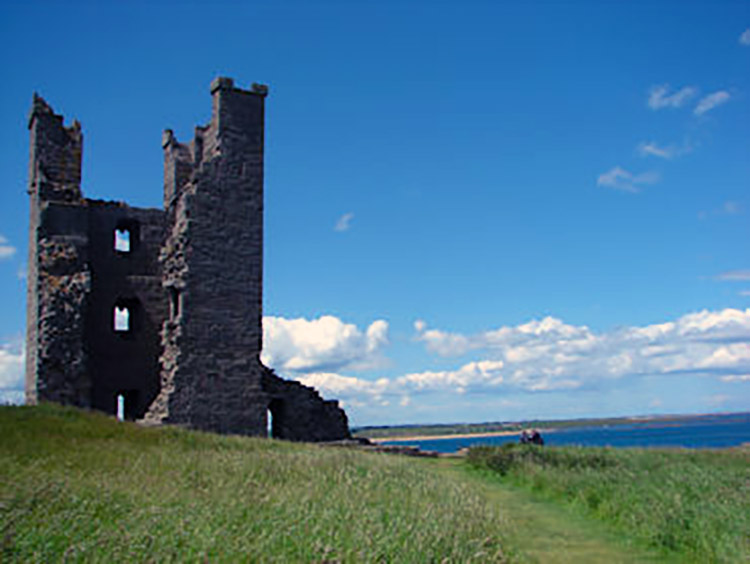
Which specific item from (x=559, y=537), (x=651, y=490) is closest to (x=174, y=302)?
(x=651, y=490)

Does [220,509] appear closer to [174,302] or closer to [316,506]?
[316,506]

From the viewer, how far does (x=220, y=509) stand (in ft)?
28.9

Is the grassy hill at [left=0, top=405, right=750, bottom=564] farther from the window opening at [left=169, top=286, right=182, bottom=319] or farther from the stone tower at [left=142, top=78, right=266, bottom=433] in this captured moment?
the window opening at [left=169, top=286, right=182, bottom=319]

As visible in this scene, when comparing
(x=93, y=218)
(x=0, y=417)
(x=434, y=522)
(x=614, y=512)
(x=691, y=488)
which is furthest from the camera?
(x=93, y=218)

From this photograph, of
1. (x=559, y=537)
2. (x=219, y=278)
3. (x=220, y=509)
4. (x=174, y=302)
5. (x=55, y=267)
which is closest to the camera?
(x=220, y=509)

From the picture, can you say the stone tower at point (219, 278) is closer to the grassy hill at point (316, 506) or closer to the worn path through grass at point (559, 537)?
the grassy hill at point (316, 506)

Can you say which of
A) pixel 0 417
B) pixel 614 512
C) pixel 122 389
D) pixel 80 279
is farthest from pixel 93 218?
pixel 614 512

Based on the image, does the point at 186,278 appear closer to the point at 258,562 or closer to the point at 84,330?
the point at 84,330

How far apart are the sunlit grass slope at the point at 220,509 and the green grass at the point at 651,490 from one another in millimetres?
2286

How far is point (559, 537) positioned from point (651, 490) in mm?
2824

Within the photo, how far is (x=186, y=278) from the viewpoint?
23781mm

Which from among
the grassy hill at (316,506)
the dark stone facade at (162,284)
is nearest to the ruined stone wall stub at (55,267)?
the dark stone facade at (162,284)

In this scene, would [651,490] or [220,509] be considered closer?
[220,509]

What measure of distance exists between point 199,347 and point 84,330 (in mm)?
3699
